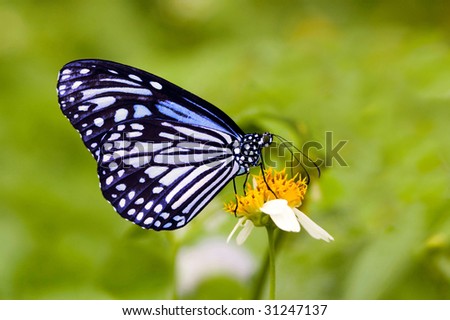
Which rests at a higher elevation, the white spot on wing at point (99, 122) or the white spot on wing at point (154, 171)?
the white spot on wing at point (99, 122)

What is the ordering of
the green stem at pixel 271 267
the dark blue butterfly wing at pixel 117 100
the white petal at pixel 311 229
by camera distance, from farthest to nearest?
the dark blue butterfly wing at pixel 117 100
the white petal at pixel 311 229
the green stem at pixel 271 267

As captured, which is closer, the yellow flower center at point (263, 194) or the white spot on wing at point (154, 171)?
the yellow flower center at point (263, 194)

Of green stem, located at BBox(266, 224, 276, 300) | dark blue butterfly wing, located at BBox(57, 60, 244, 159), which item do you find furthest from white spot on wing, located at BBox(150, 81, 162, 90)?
green stem, located at BBox(266, 224, 276, 300)

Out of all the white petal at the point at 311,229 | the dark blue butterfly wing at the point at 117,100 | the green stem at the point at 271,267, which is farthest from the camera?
the dark blue butterfly wing at the point at 117,100

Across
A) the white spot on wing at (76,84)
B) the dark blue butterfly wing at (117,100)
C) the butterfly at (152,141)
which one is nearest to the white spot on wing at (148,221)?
the butterfly at (152,141)

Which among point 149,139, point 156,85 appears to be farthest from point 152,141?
point 156,85

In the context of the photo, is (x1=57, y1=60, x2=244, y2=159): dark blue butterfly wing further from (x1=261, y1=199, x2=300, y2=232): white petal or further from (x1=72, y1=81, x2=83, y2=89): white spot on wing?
(x1=261, y1=199, x2=300, y2=232): white petal

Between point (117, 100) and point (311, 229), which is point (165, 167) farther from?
point (311, 229)

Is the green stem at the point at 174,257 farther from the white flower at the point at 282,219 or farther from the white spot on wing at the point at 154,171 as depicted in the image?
the white flower at the point at 282,219
